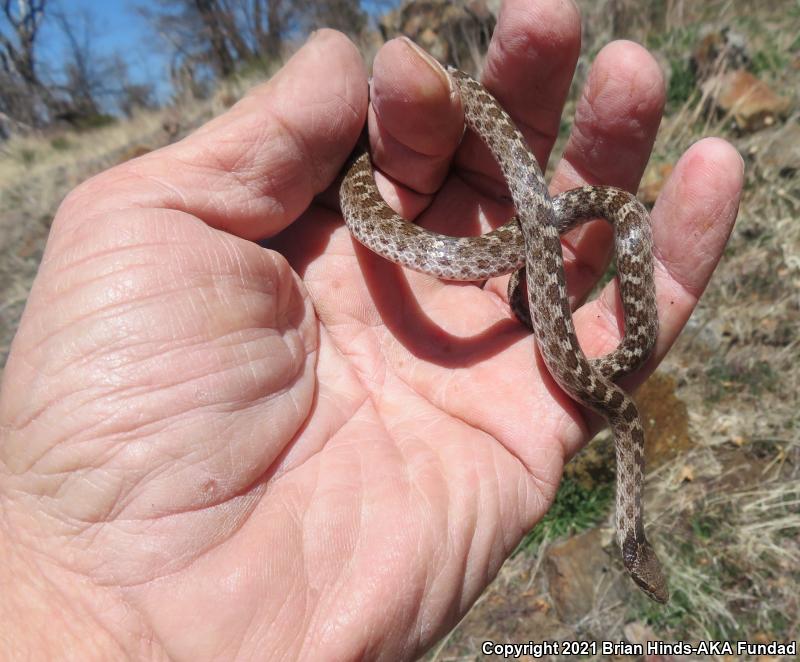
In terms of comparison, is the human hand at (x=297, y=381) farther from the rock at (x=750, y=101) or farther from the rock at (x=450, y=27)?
the rock at (x=450, y=27)

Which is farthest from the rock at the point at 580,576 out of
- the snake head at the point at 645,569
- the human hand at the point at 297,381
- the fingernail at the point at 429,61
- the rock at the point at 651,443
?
the fingernail at the point at 429,61

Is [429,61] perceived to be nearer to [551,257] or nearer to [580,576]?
[551,257]

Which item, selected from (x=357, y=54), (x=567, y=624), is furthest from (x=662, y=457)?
(x=357, y=54)

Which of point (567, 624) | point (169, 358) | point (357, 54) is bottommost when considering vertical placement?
point (567, 624)

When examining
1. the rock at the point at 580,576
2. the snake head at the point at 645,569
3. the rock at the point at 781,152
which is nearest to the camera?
the snake head at the point at 645,569

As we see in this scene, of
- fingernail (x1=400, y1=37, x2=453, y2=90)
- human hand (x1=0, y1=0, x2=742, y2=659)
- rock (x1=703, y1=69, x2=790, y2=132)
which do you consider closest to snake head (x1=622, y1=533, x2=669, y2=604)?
human hand (x1=0, y1=0, x2=742, y2=659)

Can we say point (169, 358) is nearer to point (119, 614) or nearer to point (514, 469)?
point (119, 614)

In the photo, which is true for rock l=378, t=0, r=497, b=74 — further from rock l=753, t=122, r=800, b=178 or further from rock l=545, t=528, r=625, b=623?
rock l=545, t=528, r=625, b=623
